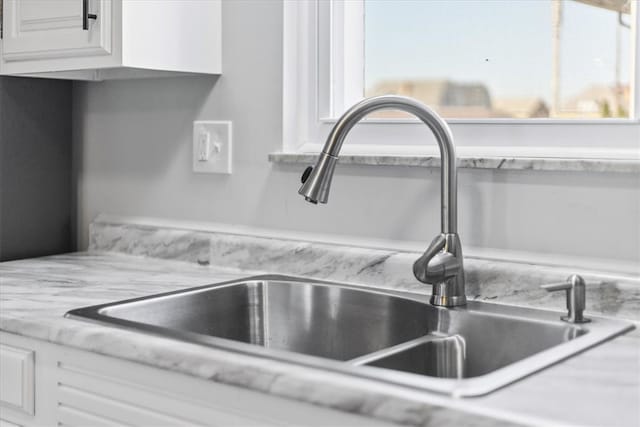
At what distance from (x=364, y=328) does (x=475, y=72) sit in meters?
0.52

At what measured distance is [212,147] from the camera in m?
1.98

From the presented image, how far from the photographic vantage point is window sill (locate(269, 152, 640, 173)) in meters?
1.43

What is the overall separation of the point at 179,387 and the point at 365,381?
0.96 ft

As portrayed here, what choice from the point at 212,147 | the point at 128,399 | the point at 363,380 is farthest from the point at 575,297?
the point at 212,147

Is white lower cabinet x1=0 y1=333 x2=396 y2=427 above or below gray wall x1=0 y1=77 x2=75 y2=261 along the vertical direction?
below

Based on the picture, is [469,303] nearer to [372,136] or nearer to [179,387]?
[372,136]

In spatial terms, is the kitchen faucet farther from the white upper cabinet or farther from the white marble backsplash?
the white upper cabinet

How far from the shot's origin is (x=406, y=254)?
65.5 inches

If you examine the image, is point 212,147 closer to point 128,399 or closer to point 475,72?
point 475,72

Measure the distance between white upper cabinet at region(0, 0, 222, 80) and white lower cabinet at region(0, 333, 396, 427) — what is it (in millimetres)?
618

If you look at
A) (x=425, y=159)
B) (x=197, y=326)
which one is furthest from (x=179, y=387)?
(x=425, y=159)

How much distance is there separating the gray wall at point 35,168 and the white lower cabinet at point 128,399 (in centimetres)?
71

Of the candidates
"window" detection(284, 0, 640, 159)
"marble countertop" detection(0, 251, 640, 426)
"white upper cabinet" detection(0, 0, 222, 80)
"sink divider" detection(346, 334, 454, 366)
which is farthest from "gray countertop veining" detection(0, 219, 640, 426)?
"white upper cabinet" detection(0, 0, 222, 80)

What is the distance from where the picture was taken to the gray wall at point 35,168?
2.10m
